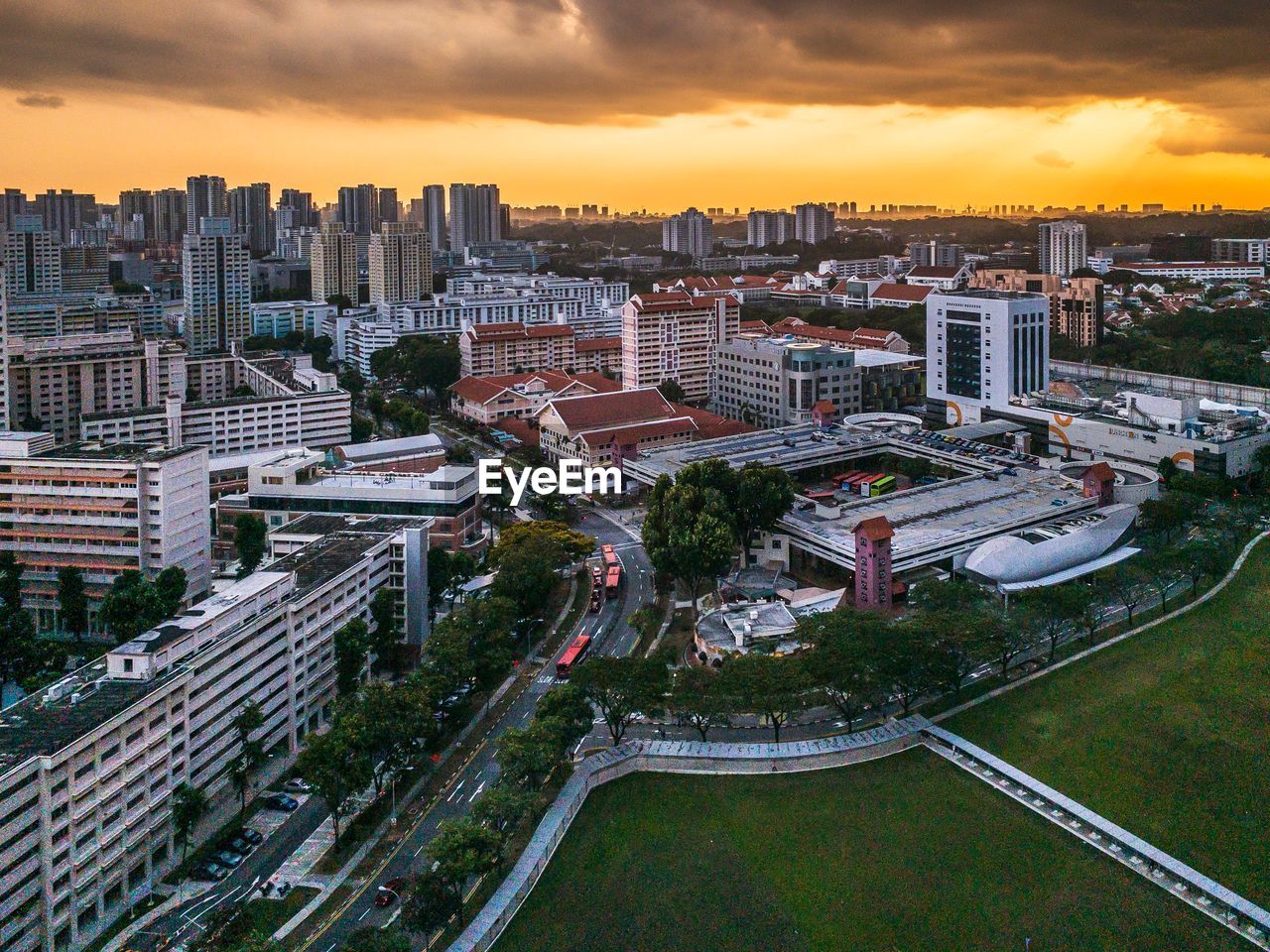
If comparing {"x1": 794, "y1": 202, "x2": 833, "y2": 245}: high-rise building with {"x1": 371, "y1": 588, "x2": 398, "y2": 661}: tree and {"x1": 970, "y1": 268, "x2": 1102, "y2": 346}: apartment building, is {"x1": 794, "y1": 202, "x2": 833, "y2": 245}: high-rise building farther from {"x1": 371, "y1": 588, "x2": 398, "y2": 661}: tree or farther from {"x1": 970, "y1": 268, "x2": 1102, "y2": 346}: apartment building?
{"x1": 371, "y1": 588, "x2": 398, "y2": 661}: tree

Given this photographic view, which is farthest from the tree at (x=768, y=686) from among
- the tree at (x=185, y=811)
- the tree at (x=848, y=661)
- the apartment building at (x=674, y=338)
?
the apartment building at (x=674, y=338)

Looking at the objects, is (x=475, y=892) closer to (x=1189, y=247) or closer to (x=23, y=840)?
(x=23, y=840)

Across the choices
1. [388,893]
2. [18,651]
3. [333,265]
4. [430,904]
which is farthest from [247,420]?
[333,265]

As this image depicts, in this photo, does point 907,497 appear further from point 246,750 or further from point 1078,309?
Answer: point 1078,309

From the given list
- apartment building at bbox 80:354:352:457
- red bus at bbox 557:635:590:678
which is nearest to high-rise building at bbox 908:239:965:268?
apartment building at bbox 80:354:352:457

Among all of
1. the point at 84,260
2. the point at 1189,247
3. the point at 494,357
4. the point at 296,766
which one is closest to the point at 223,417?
the point at 494,357

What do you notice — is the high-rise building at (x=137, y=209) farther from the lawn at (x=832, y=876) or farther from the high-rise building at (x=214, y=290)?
the lawn at (x=832, y=876)

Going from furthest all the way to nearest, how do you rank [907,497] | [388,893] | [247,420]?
1. [247,420]
2. [907,497]
3. [388,893]
